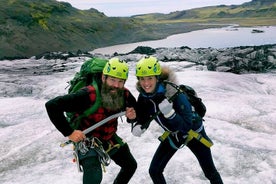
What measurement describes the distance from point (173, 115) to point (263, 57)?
3604 centimetres

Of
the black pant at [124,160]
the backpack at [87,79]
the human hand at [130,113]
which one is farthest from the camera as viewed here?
the black pant at [124,160]

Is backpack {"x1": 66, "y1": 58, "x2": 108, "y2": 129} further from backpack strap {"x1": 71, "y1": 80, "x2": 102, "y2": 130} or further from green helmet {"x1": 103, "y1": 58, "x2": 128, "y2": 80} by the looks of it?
green helmet {"x1": 103, "y1": 58, "x2": 128, "y2": 80}

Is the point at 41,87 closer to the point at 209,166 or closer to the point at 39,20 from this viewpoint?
the point at 209,166

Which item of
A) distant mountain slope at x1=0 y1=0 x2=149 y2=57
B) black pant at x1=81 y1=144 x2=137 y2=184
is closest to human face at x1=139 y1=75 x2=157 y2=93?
black pant at x1=81 y1=144 x2=137 y2=184

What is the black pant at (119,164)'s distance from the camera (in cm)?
553

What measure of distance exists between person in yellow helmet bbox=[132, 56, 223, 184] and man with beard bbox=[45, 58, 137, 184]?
0.79 ft

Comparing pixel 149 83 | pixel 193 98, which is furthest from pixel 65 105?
pixel 193 98

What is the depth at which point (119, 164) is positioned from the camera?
6.38 metres

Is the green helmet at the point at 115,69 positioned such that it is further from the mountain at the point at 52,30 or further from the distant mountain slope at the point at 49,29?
the distant mountain slope at the point at 49,29

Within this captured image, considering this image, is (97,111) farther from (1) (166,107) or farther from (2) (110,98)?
(1) (166,107)

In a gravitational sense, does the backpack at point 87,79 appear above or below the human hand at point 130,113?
above

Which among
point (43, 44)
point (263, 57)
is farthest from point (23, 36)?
point (263, 57)

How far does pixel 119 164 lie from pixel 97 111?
134cm

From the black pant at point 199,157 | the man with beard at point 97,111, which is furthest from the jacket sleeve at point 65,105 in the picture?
the black pant at point 199,157
